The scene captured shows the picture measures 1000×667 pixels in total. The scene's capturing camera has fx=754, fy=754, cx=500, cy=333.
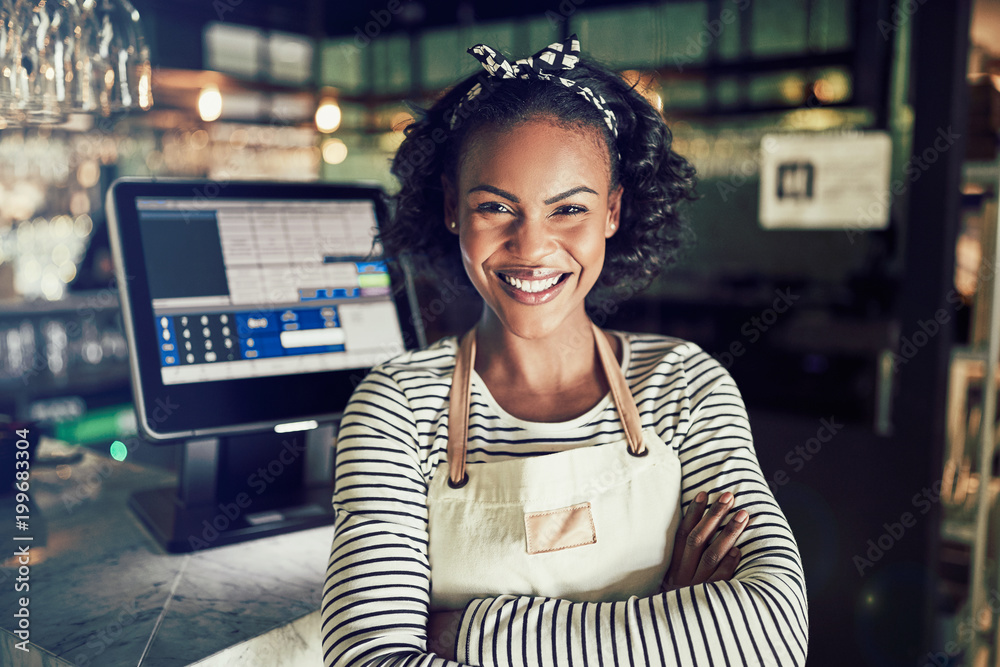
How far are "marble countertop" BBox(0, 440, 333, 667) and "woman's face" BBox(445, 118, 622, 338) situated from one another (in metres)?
0.51

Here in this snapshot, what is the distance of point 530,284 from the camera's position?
3.27 ft

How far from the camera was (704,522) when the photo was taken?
96 cm

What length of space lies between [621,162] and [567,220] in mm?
209

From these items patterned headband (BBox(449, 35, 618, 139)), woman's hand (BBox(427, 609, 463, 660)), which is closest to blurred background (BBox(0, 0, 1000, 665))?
patterned headband (BBox(449, 35, 618, 139))

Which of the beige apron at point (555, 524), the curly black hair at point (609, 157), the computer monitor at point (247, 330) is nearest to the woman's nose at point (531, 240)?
the curly black hair at point (609, 157)

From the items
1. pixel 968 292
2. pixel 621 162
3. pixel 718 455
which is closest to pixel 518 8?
pixel 968 292

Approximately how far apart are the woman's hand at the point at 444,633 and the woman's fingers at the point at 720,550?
0.31m

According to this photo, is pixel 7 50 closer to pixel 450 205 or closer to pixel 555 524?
pixel 450 205

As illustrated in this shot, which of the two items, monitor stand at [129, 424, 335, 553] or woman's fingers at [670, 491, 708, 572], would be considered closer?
woman's fingers at [670, 491, 708, 572]

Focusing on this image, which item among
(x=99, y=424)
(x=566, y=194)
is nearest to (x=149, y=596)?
(x=566, y=194)

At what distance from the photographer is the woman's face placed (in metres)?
0.98

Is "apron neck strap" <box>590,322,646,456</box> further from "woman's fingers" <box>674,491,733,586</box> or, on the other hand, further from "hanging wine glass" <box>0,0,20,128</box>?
"hanging wine glass" <box>0,0,20,128</box>

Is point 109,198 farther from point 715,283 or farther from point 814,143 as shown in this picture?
point 715,283

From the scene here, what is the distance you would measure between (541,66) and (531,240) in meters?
0.25
